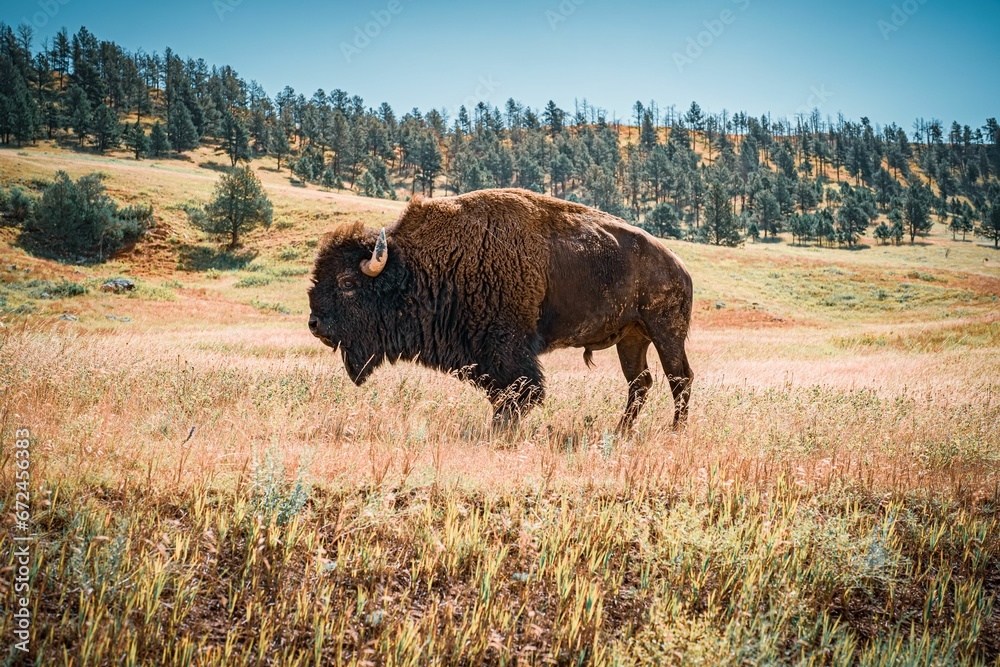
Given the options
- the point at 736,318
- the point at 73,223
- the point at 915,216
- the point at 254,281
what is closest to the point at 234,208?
the point at 73,223

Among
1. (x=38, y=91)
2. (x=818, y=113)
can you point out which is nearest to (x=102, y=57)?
(x=38, y=91)

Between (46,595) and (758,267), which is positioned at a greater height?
(758,267)

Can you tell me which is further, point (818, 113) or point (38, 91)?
point (818, 113)

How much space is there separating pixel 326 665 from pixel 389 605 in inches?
14.4

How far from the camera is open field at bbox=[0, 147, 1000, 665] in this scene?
2.43 meters

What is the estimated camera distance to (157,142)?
89.9 metres

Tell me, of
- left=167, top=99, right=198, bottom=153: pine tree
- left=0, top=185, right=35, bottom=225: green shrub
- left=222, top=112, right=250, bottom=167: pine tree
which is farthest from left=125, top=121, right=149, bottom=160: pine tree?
left=0, top=185, right=35, bottom=225: green shrub

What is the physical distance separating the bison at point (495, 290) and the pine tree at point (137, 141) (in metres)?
101

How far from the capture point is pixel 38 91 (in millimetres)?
101812

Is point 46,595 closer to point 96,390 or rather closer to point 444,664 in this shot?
point 444,664

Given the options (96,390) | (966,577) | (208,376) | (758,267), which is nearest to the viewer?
(966,577)
